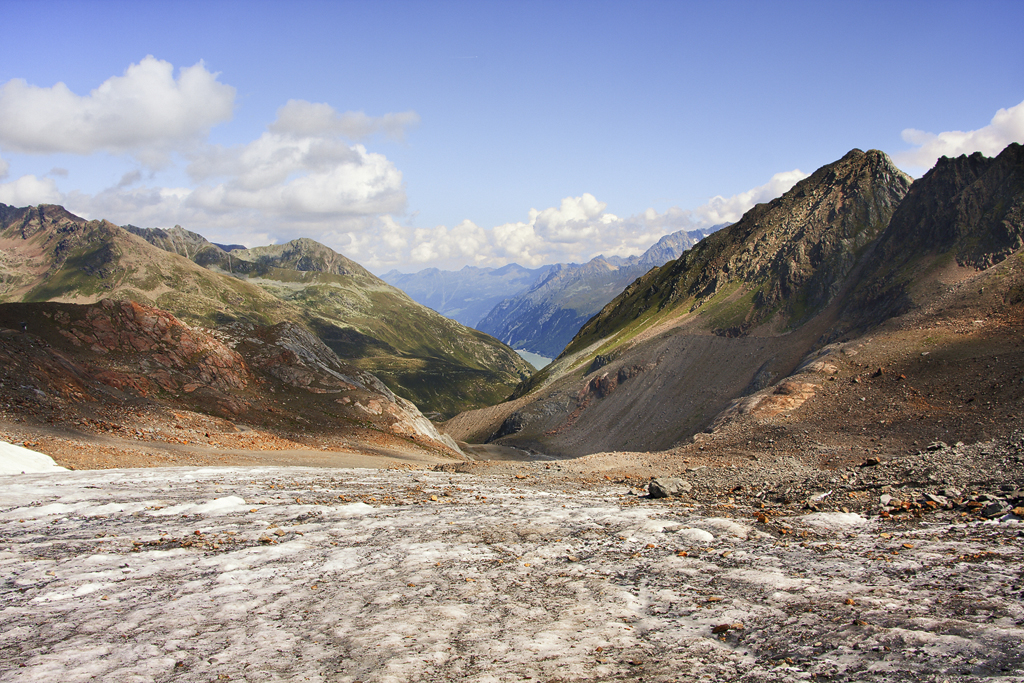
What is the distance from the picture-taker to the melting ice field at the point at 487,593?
25.5 feet

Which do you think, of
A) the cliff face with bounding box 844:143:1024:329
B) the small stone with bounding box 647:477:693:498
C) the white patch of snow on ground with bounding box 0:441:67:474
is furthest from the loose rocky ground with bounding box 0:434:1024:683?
the cliff face with bounding box 844:143:1024:329

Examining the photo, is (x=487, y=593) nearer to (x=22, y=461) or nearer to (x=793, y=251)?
(x=22, y=461)

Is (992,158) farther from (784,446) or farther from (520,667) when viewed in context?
(520,667)

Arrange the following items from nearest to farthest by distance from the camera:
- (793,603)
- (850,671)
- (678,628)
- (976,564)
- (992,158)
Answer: (850,671) < (678,628) < (793,603) < (976,564) < (992,158)

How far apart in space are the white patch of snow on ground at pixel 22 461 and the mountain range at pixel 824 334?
30.9 meters

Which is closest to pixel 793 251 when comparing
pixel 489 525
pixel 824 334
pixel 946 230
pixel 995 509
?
pixel 946 230

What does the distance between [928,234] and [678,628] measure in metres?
68.9

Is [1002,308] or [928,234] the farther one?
[928,234]

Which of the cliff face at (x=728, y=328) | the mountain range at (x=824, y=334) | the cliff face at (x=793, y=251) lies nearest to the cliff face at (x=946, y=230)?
the mountain range at (x=824, y=334)

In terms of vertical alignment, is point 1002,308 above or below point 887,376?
above

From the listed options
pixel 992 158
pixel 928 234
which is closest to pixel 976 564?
pixel 928 234

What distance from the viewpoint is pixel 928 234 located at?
60.0m

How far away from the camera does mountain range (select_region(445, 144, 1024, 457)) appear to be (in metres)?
33.8

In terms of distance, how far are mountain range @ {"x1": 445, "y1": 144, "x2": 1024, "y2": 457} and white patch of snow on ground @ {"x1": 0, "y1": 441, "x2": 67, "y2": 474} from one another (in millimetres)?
30902
